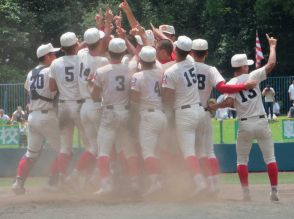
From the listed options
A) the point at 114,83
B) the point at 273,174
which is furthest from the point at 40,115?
the point at 273,174

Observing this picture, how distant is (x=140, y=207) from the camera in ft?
44.6

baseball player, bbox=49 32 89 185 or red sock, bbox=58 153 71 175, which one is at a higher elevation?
baseball player, bbox=49 32 89 185

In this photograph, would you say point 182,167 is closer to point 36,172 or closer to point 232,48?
point 36,172

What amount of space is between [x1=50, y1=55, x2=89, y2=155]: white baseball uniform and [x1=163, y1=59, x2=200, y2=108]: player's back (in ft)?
5.42

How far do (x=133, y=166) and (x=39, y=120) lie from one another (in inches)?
69.7

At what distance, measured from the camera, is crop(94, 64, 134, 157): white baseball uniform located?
14812 mm

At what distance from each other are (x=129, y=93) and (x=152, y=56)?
73cm

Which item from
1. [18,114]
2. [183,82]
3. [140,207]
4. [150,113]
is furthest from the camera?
[18,114]

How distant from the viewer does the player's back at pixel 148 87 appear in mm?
14719

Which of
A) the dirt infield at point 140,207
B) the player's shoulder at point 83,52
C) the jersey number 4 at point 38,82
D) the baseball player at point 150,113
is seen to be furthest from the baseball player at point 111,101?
the jersey number 4 at point 38,82

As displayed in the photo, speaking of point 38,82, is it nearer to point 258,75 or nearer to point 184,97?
point 184,97

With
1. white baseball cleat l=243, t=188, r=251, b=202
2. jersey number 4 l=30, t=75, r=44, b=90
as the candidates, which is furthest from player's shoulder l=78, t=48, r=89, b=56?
white baseball cleat l=243, t=188, r=251, b=202

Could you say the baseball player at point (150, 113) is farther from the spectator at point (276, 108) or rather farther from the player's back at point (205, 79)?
the spectator at point (276, 108)

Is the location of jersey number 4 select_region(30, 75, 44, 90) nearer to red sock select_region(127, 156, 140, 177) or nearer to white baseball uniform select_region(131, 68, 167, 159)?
white baseball uniform select_region(131, 68, 167, 159)
